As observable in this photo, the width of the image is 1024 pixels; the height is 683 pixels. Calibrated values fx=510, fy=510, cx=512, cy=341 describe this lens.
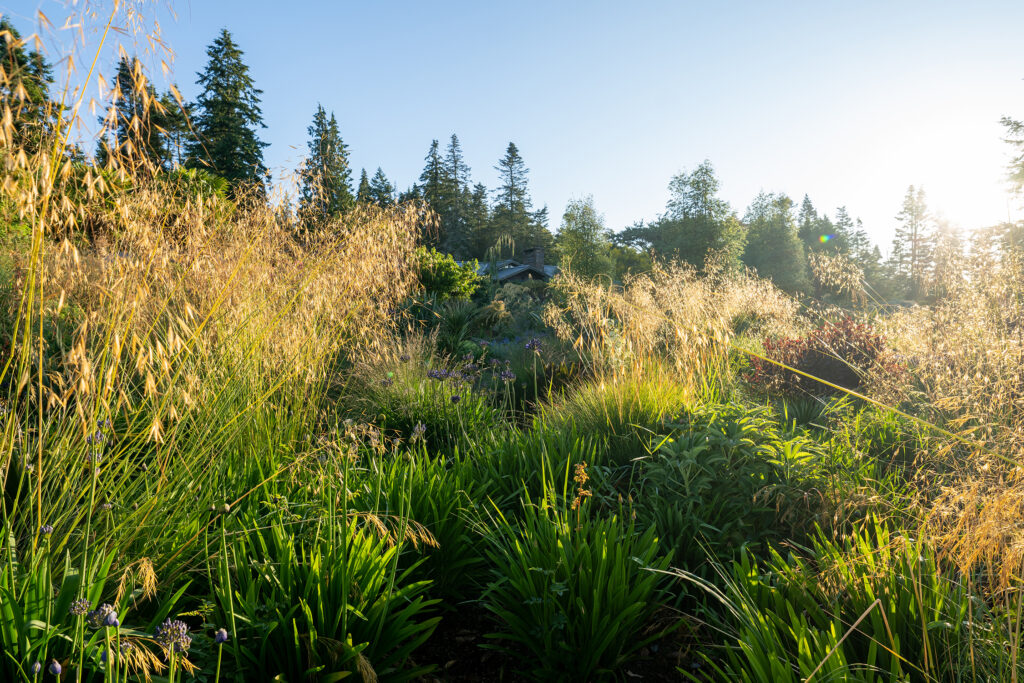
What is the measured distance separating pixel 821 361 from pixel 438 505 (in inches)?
200

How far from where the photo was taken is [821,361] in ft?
19.1

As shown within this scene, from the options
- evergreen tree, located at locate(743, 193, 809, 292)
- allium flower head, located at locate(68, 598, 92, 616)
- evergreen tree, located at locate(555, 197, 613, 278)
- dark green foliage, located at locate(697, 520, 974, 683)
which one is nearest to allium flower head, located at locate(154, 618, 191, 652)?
allium flower head, located at locate(68, 598, 92, 616)

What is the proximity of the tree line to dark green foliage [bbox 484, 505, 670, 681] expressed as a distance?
222cm

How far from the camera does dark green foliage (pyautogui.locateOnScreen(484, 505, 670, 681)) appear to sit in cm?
195

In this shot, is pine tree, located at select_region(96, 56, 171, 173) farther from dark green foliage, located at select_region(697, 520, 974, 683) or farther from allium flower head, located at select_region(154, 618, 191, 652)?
dark green foliage, located at select_region(697, 520, 974, 683)

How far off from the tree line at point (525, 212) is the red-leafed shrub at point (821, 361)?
2.67ft

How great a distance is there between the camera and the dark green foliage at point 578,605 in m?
1.95

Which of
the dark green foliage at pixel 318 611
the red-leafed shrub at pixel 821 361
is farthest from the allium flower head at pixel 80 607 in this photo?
the red-leafed shrub at pixel 821 361

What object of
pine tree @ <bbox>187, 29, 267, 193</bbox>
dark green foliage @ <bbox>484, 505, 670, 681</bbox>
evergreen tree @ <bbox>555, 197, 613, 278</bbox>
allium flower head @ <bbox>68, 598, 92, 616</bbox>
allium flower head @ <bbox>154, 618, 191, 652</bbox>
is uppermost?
pine tree @ <bbox>187, 29, 267, 193</bbox>

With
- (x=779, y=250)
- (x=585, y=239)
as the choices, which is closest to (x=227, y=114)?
(x=585, y=239)

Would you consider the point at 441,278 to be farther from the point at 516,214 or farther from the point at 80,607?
the point at 516,214

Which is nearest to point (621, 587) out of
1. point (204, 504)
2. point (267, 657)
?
point (267, 657)

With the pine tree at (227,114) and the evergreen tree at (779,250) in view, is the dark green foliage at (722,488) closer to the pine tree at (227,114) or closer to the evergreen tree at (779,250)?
the pine tree at (227,114)

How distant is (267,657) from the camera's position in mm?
1727
